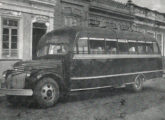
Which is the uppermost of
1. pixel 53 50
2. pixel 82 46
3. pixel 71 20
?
pixel 71 20

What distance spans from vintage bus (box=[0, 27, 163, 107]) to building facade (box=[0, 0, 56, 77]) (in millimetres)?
5657

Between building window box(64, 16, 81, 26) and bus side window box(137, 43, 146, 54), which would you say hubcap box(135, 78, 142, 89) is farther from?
building window box(64, 16, 81, 26)

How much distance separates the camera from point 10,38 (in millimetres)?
14352

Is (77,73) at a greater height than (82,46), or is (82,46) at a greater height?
(82,46)

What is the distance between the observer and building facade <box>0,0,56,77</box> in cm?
1408

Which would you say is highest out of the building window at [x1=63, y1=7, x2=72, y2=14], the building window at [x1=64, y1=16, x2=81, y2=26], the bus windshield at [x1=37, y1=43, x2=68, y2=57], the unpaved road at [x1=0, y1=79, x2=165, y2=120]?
the building window at [x1=63, y1=7, x2=72, y2=14]

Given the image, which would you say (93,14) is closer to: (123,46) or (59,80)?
(123,46)

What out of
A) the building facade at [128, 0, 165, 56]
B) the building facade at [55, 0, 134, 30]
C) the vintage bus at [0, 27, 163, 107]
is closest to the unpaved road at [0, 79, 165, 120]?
the vintage bus at [0, 27, 163, 107]

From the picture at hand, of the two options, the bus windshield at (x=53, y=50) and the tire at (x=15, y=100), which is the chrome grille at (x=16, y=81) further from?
the bus windshield at (x=53, y=50)

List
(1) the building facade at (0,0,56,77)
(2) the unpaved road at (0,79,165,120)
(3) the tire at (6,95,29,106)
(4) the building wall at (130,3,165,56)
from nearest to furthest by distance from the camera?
(2) the unpaved road at (0,79,165,120) → (3) the tire at (6,95,29,106) → (1) the building facade at (0,0,56,77) → (4) the building wall at (130,3,165,56)

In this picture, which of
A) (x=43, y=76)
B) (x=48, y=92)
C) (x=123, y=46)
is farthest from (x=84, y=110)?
(x=123, y=46)

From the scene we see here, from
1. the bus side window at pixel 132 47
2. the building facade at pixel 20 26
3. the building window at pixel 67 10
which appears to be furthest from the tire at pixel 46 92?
the building window at pixel 67 10

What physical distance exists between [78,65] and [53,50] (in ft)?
3.75

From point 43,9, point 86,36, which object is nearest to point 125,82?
point 86,36
